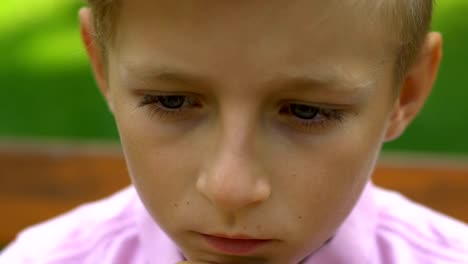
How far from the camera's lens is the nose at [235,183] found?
1.25 meters

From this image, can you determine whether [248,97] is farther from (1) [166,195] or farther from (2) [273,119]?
(1) [166,195]

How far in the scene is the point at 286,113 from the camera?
4.26 ft

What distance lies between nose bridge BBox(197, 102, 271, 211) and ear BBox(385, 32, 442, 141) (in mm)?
354

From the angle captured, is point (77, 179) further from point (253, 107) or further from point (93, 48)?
point (253, 107)

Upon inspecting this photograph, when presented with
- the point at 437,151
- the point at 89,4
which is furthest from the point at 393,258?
the point at 437,151

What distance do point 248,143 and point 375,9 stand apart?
0.80 ft

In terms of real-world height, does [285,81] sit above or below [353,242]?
above

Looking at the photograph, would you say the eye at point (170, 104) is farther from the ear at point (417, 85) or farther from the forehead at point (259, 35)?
the ear at point (417, 85)

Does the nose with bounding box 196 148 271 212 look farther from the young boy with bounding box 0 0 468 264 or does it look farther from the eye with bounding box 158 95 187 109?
the eye with bounding box 158 95 187 109

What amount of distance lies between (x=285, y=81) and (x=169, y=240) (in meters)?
0.55

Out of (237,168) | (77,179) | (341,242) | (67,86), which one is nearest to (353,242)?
(341,242)

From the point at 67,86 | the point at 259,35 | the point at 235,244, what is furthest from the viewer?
the point at 67,86

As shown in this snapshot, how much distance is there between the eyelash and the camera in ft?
4.27

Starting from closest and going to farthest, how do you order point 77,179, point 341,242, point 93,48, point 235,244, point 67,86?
point 235,244, point 93,48, point 341,242, point 77,179, point 67,86
